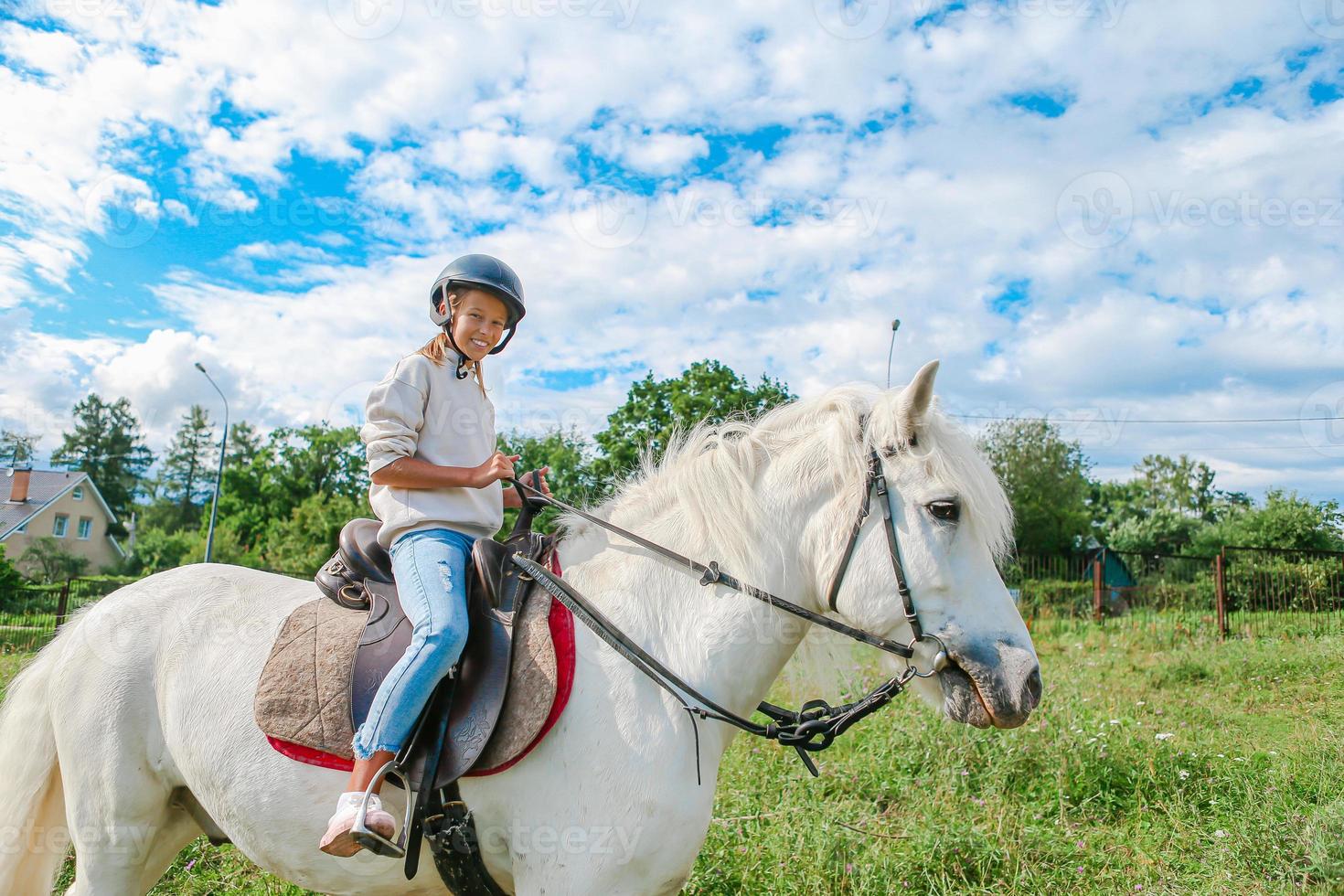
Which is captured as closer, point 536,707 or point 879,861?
point 536,707

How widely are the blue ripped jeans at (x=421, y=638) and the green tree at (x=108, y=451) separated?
71.4m

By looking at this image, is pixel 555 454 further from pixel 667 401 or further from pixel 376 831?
pixel 376 831

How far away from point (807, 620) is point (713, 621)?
12.9 inches

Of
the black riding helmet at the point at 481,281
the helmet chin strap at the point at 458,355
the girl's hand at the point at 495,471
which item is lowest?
the girl's hand at the point at 495,471

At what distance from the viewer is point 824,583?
7.91ft

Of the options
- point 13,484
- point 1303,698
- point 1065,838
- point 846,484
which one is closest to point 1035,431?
point 1303,698

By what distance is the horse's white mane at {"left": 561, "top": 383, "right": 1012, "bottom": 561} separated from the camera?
2396 millimetres

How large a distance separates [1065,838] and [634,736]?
3.54 metres

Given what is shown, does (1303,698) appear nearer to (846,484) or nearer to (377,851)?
(846,484)

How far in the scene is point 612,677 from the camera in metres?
2.39

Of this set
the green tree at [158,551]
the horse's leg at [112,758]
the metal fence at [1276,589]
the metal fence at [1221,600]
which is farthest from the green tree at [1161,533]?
the green tree at [158,551]

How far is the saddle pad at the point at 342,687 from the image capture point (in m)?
2.30

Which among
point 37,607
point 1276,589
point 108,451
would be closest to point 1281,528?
point 1276,589

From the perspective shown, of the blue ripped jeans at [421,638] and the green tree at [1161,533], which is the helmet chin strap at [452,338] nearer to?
the blue ripped jeans at [421,638]
